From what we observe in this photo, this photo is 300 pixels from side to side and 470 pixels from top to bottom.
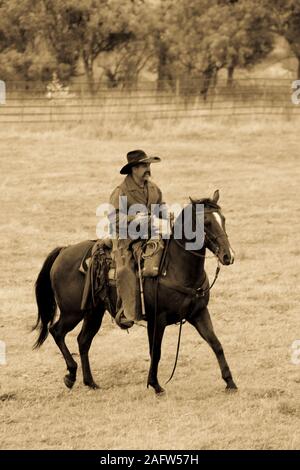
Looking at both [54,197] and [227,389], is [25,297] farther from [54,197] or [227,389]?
[54,197]

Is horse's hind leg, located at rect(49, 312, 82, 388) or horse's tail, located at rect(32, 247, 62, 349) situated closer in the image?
horse's hind leg, located at rect(49, 312, 82, 388)

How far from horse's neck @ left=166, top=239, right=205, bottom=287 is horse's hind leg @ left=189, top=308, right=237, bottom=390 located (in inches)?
12.6

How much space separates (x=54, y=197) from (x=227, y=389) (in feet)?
35.3

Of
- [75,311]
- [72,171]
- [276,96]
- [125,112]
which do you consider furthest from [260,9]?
[75,311]

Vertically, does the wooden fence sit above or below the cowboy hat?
below

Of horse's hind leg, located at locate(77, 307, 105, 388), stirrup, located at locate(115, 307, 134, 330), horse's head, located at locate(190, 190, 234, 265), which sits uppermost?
horse's head, located at locate(190, 190, 234, 265)

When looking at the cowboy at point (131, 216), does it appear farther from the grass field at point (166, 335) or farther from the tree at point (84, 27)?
the tree at point (84, 27)

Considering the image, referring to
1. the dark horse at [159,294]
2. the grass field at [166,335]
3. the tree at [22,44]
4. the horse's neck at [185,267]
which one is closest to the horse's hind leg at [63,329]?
the dark horse at [159,294]

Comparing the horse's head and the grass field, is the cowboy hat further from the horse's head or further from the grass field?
the grass field

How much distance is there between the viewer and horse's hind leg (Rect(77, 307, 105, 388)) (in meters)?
8.37

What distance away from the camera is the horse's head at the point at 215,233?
7.46m

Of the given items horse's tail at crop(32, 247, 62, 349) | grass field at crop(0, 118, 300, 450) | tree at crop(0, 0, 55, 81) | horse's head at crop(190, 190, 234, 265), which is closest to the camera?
grass field at crop(0, 118, 300, 450)

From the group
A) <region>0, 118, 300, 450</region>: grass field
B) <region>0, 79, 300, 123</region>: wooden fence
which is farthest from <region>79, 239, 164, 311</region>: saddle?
<region>0, 79, 300, 123</region>: wooden fence

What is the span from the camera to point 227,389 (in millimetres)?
7977
